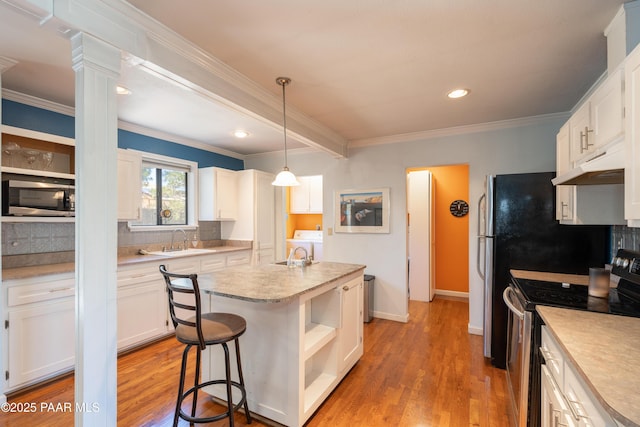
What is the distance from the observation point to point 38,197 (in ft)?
8.34

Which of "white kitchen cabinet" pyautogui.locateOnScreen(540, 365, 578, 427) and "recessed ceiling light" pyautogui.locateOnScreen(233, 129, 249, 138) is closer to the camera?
"white kitchen cabinet" pyautogui.locateOnScreen(540, 365, 578, 427)

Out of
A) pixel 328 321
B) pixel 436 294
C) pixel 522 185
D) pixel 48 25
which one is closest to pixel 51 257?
pixel 48 25

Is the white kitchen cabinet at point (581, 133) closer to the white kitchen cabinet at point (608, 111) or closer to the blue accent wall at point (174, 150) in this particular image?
the white kitchen cabinet at point (608, 111)

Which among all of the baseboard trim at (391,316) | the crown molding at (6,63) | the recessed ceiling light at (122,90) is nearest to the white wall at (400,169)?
the baseboard trim at (391,316)

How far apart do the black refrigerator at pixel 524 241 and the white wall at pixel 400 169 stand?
79cm

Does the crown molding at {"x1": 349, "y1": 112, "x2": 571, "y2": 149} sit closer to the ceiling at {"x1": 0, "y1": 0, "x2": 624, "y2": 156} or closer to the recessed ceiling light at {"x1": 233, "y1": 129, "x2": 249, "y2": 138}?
the ceiling at {"x1": 0, "y1": 0, "x2": 624, "y2": 156}

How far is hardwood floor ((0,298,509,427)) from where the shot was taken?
202 cm

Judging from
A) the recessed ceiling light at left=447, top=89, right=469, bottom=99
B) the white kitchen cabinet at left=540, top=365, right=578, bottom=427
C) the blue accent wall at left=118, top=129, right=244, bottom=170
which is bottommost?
the white kitchen cabinet at left=540, top=365, right=578, bottom=427

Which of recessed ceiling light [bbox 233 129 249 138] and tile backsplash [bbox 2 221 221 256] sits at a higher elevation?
recessed ceiling light [bbox 233 129 249 138]

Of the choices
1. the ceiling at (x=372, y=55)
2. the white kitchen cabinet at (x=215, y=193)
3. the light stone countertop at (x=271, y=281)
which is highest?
the ceiling at (x=372, y=55)

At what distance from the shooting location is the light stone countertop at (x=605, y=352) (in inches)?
31.6

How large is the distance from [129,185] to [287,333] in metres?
2.55

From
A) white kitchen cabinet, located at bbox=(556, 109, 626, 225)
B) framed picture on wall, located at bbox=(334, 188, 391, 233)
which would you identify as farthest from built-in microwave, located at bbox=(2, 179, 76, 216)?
white kitchen cabinet, located at bbox=(556, 109, 626, 225)

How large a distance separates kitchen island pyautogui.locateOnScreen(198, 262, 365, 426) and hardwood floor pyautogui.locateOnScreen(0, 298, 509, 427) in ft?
0.56
